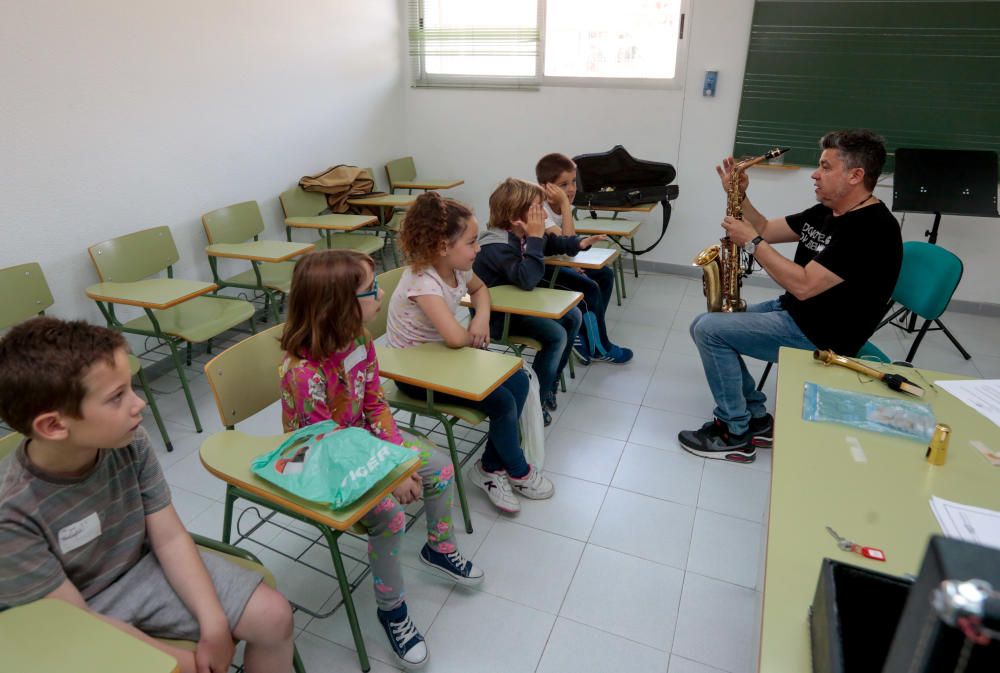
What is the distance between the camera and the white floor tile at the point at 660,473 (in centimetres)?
241

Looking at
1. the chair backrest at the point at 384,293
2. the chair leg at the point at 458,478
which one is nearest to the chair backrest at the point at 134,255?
the chair backrest at the point at 384,293

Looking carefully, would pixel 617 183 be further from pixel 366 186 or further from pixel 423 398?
pixel 423 398

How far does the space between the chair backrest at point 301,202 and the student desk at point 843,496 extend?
11.4 feet

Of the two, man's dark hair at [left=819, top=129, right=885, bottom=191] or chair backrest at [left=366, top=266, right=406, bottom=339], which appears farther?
chair backrest at [left=366, top=266, right=406, bottom=339]

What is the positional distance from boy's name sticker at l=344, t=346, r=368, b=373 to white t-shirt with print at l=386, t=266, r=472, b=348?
43cm

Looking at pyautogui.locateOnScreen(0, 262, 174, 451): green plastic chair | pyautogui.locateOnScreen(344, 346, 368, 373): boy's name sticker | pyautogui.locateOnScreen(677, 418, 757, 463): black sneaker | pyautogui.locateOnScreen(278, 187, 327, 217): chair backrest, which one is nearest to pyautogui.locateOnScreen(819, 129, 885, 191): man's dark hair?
pyautogui.locateOnScreen(677, 418, 757, 463): black sneaker

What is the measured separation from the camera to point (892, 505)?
3.92ft

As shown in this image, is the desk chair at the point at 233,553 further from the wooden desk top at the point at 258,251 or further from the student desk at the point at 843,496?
the wooden desk top at the point at 258,251

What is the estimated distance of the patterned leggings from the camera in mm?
1585

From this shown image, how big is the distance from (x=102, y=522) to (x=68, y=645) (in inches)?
12.9

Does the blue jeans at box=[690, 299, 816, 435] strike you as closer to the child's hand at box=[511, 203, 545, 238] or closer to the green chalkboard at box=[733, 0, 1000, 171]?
the child's hand at box=[511, 203, 545, 238]

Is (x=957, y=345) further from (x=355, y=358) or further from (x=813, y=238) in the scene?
(x=355, y=358)

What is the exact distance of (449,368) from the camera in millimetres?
1939

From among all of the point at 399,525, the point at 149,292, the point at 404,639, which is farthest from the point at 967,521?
the point at 149,292
